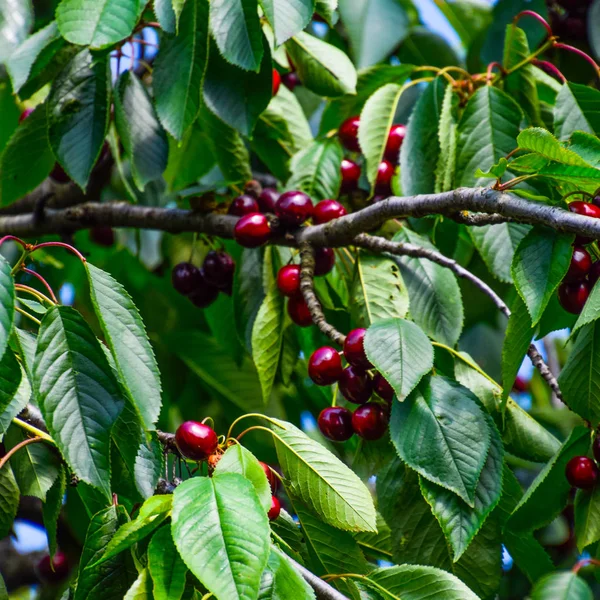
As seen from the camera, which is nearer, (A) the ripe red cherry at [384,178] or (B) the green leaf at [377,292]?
(B) the green leaf at [377,292]

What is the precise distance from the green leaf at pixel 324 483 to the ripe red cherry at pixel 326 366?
0.54 ft

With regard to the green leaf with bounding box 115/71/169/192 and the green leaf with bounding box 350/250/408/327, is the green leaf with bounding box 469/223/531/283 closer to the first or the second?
the green leaf with bounding box 350/250/408/327

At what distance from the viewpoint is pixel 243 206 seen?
196cm

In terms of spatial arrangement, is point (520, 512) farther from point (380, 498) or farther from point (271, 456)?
point (271, 456)

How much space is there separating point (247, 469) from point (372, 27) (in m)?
1.54

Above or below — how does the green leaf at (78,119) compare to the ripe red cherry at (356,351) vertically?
above

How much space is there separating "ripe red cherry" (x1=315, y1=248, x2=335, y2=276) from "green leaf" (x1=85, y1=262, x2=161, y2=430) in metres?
0.62

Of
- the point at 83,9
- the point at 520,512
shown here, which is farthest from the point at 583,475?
the point at 83,9

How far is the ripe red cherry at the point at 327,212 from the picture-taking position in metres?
1.83

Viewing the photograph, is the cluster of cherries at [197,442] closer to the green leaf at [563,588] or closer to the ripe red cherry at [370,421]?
the ripe red cherry at [370,421]

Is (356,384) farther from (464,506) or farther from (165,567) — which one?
(165,567)

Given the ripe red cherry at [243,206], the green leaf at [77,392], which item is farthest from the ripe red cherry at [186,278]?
the green leaf at [77,392]

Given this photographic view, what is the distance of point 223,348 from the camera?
8.06 feet

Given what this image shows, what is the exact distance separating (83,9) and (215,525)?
3.12 feet
